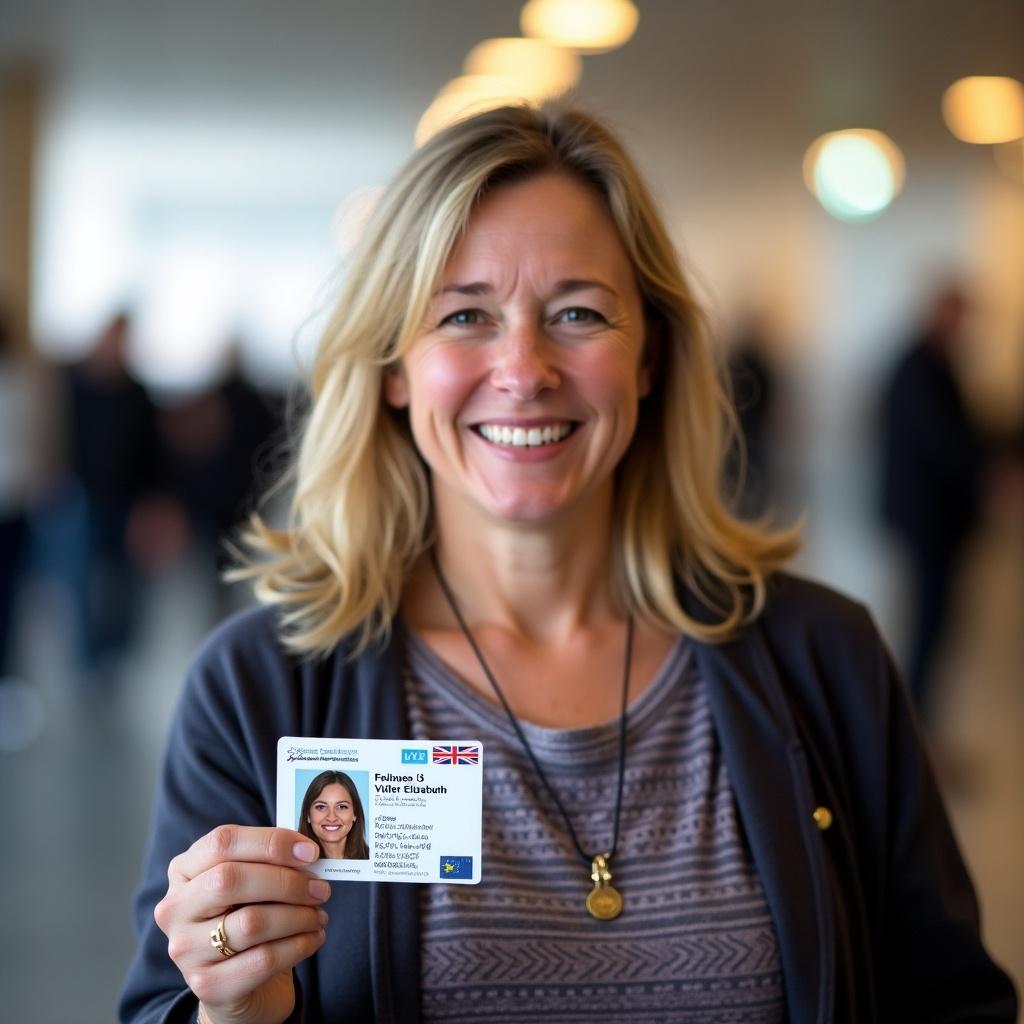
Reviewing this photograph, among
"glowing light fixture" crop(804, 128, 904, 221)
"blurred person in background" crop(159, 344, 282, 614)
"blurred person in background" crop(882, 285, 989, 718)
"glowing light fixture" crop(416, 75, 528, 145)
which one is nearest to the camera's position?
"blurred person in background" crop(882, 285, 989, 718)

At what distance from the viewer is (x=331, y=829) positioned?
50.7 inches

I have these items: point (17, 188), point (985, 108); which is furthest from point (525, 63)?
point (985, 108)

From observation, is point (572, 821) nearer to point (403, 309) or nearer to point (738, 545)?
point (738, 545)

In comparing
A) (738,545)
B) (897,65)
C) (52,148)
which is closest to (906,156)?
(897,65)

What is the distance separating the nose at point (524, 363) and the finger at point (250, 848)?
594mm

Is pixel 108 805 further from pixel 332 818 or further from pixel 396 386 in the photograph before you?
pixel 332 818

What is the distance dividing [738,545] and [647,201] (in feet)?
1.62

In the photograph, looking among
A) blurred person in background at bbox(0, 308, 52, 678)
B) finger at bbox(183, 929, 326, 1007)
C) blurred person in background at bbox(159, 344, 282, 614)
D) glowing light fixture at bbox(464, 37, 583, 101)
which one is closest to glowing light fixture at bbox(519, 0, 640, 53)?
glowing light fixture at bbox(464, 37, 583, 101)

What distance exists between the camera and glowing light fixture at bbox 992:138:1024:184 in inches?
486

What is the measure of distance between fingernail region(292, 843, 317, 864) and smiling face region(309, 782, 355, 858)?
0.07 feet

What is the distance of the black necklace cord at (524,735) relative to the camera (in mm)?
1516

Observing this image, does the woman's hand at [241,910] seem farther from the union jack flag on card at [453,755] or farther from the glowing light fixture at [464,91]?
the glowing light fixture at [464,91]

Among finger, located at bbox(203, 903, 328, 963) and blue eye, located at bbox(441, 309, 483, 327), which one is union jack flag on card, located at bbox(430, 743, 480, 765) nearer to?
finger, located at bbox(203, 903, 328, 963)

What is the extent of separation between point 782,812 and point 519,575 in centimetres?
47
